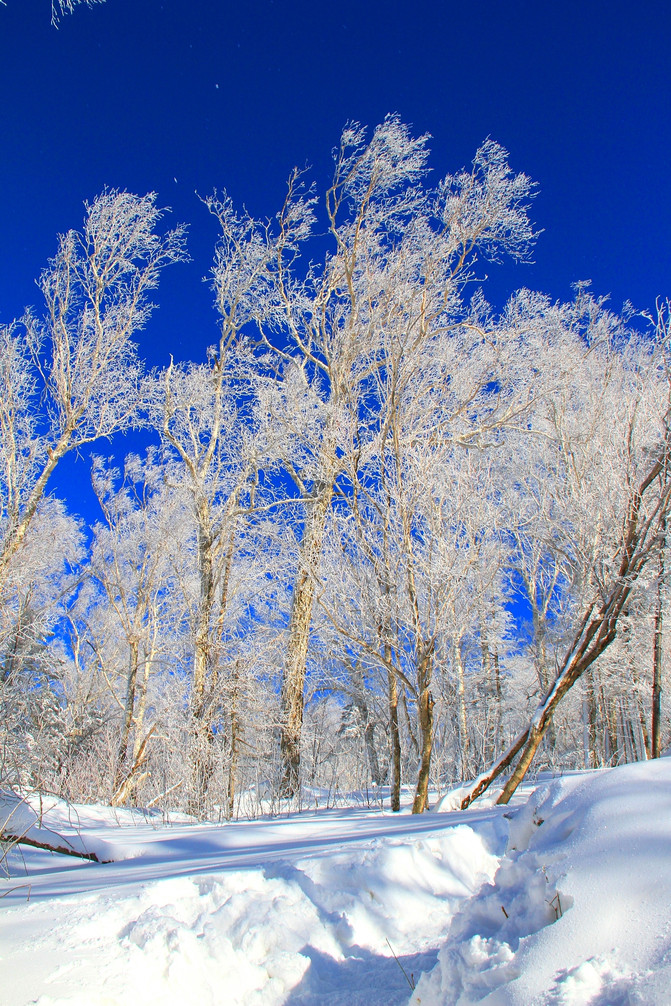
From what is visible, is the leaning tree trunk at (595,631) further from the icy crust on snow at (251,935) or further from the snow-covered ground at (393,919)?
the icy crust on snow at (251,935)

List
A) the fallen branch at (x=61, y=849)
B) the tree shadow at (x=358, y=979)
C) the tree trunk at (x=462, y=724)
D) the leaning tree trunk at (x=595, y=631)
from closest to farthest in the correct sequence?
the tree shadow at (x=358, y=979), the fallen branch at (x=61, y=849), the leaning tree trunk at (x=595, y=631), the tree trunk at (x=462, y=724)

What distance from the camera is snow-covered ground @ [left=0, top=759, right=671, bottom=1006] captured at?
1.22 m

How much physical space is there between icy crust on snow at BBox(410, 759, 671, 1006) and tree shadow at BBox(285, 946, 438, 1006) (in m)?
0.40

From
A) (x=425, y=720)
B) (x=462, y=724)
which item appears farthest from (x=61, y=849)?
(x=462, y=724)

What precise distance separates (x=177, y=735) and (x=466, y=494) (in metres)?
6.34

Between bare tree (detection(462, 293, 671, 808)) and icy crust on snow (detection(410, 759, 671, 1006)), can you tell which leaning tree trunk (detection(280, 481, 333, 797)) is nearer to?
Answer: bare tree (detection(462, 293, 671, 808))

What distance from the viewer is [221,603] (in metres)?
10.8

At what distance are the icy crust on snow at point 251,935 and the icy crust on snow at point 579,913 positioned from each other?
A: 525mm

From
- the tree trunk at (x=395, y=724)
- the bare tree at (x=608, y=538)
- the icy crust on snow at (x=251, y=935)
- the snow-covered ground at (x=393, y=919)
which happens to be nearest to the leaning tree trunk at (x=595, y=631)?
the bare tree at (x=608, y=538)

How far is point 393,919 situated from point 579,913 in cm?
136

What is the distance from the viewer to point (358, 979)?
2.00 meters

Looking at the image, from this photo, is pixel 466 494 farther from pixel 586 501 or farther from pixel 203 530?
pixel 203 530

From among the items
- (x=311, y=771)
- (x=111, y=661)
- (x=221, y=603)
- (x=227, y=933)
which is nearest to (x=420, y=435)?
(x=227, y=933)

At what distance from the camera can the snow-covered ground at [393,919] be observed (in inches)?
48.1
